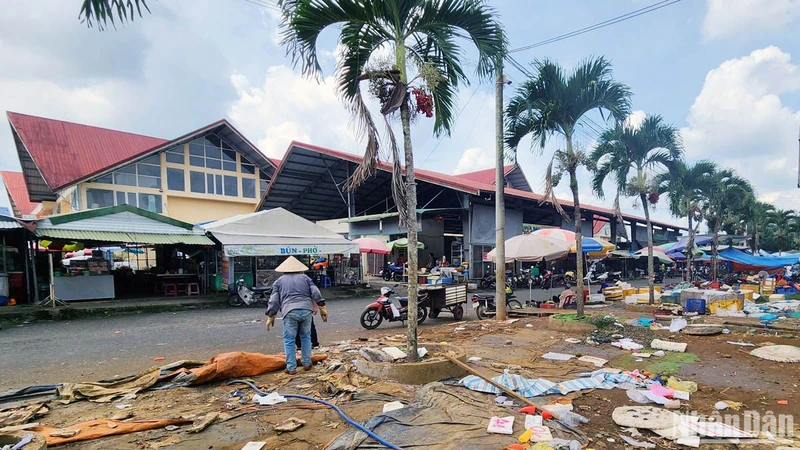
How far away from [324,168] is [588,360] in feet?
60.9

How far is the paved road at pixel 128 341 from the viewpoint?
620 cm

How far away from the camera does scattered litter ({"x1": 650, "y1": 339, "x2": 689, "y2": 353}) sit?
21.7ft

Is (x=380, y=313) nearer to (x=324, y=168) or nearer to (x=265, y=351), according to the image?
(x=265, y=351)

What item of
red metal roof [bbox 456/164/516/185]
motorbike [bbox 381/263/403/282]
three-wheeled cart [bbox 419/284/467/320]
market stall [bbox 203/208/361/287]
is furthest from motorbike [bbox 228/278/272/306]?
red metal roof [bbox 456/164/516/185]

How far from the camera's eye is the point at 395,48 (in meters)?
5.37

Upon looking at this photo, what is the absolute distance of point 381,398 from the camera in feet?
14.9

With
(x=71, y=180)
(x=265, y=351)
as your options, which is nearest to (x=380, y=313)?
(x=265, y=351)

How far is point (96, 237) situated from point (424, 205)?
14454 millimetres

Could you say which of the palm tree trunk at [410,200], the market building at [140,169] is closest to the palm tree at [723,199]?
the palm tree trunk at [410,200]

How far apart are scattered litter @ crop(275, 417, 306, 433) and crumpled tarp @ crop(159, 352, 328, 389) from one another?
1727 millimetres

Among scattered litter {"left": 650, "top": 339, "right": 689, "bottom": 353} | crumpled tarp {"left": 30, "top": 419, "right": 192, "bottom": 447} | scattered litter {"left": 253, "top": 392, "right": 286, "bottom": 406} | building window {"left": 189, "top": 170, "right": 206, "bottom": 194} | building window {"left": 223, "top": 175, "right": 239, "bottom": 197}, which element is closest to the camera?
crumpled tarp {"left": 30, "top": 419, "right": 192, "bottom": 447}

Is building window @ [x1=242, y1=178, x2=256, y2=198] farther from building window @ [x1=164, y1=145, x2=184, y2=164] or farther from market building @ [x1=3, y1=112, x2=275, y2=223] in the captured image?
building window @ [x1=164, y1=145, x2=184, y2=164]

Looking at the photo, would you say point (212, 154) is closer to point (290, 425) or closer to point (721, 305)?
point (290, 425)

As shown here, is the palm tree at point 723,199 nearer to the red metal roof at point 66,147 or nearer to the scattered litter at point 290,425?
the scattered litter at point 290,425
